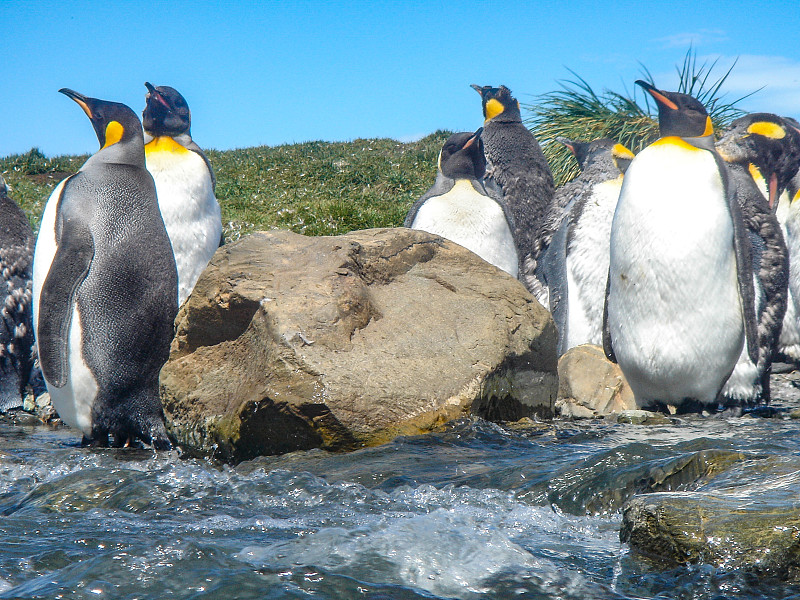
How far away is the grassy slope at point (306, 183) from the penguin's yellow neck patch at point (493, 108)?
325cm

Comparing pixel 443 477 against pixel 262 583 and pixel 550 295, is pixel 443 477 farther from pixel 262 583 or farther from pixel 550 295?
pixel 550 295

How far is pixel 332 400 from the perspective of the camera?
358 cm

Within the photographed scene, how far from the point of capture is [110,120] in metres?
5.50

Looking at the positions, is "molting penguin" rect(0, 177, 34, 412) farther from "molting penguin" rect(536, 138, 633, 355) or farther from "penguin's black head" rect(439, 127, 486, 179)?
"molting penguin" rect(536, 138, 633, 355)

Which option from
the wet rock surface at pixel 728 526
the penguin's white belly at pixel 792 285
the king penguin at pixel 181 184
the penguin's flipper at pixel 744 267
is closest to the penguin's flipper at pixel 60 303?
the king penguin at pixel 181 184

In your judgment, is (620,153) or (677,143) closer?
(677,143)

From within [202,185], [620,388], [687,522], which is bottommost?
[620,388]

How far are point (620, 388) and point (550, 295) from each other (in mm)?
1567

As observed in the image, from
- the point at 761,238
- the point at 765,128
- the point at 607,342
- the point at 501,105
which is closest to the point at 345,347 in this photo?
the point at 607,342

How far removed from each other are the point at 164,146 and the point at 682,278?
4.61 meters

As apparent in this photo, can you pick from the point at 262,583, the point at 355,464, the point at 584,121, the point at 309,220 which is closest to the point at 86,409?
the point at 355,464

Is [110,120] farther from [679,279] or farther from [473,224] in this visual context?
[679,279]

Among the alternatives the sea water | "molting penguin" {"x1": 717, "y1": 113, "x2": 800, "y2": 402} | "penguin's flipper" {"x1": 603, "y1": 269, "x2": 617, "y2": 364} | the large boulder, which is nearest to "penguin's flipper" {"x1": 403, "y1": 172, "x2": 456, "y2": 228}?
"penguin's flipper" {"x1": 603, "y1": 269, "x2": 617, "y2": 364}

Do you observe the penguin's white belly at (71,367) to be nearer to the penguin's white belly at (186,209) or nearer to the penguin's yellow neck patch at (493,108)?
the penguin's white belly at (186,209)
